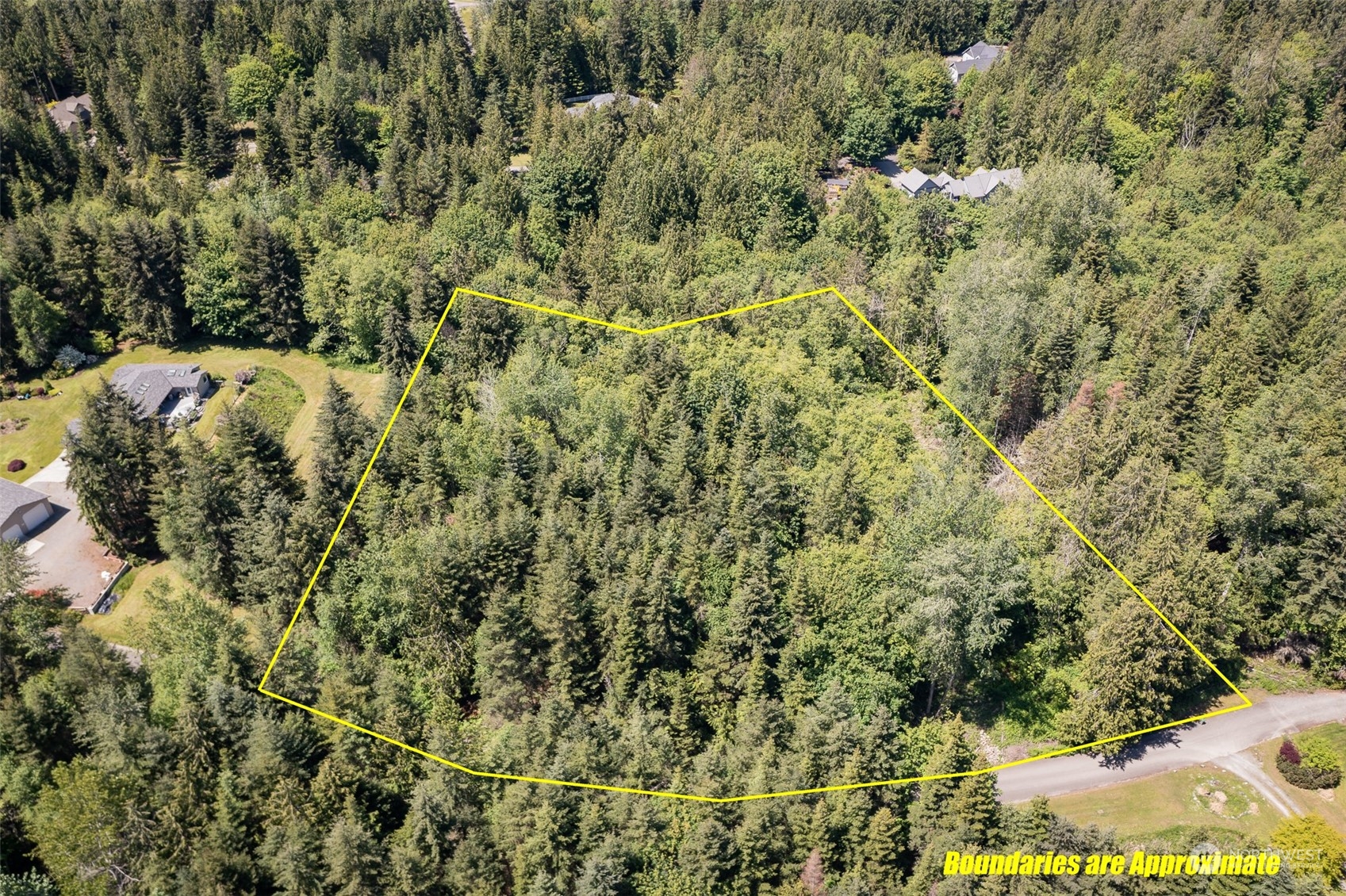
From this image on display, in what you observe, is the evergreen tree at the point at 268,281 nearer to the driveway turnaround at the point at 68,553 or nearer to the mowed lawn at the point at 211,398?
the mowed lawn at the point at 211,398

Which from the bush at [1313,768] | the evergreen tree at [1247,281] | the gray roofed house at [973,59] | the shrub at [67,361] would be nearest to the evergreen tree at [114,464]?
the shrub at [67,361]

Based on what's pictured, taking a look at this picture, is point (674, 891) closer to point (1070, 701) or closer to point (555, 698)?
point (555, 698)

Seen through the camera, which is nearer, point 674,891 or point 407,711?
point 674,891

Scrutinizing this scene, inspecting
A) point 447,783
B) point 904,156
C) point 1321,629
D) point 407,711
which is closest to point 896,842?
point 447,783

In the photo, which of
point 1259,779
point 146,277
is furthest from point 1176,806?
point 146,277

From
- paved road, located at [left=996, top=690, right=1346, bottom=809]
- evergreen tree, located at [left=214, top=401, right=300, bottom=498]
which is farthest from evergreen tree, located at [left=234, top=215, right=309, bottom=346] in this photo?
paved road, located at [left=996, top=690, right=1346, bottom=809]

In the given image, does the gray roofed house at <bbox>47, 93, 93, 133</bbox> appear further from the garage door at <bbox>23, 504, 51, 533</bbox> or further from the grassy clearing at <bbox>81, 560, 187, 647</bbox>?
the grassy clearing at <bbox>81, 560, 187, 647</bbox>

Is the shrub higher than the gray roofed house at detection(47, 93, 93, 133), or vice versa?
the gray roofed house at detection(47, 93, 93, 133)
